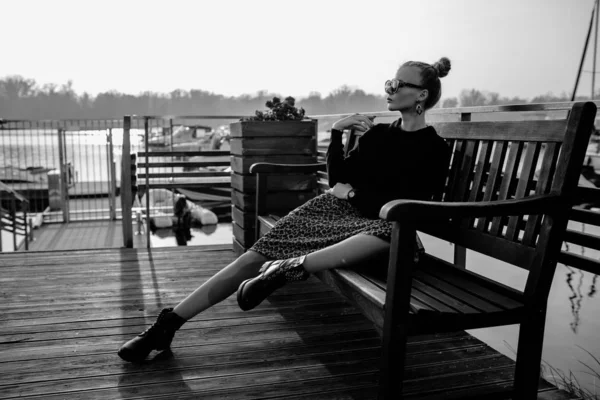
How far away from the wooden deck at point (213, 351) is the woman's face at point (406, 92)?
1.08 metres

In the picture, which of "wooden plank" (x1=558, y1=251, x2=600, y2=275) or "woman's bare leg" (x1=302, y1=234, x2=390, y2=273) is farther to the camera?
"woman's bare leg" (x1=302, y1=234, x2=390, y2=273)

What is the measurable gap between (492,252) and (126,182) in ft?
11.3

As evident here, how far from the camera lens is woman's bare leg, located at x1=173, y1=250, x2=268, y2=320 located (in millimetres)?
2295

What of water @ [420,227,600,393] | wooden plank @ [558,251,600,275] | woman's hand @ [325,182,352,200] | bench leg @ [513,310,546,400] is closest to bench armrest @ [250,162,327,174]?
woman's hand @ [325,182,352,200]

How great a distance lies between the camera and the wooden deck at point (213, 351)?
207 centimetres

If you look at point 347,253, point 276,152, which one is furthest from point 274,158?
point 347,253

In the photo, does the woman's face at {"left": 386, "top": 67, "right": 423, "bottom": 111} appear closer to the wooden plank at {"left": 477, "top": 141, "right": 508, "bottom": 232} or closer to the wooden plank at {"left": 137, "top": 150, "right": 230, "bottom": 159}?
the wooden plank at {"left": 477, "top": 141, "right": 508, "bottom": 232}

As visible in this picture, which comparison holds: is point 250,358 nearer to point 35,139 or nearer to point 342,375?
point 342,375

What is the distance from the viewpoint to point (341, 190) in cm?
242

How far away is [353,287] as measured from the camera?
188 cm

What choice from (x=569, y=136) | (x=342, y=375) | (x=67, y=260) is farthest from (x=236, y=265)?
(x=67, y=260)

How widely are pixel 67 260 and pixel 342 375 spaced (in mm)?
2641

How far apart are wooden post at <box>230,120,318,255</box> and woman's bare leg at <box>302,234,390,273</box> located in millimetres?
1982

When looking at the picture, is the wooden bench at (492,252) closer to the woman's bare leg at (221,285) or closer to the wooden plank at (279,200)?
the woman's bare leg at (221,285)
